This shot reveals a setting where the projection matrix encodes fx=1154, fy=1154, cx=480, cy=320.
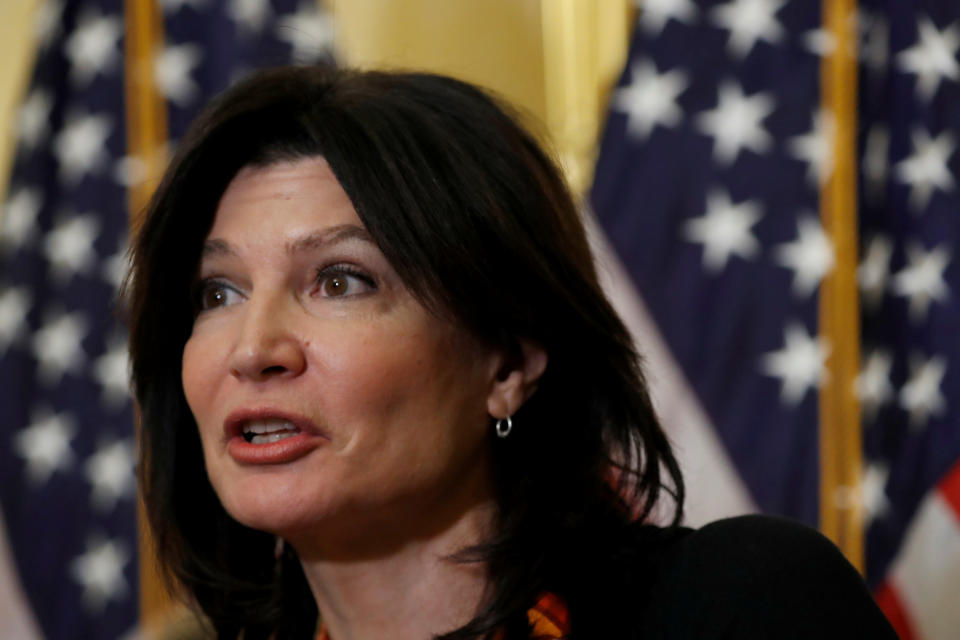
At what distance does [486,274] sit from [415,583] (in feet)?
1.33

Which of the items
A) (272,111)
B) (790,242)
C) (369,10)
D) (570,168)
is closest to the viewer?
(272,111)

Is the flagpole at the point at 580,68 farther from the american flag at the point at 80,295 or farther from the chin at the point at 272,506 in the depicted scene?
the chin at the point at 272,506

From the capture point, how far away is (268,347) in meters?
1.32

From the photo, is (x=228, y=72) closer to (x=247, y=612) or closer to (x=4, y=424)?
(x=4, y=424)

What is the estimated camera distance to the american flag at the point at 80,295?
3.11 metres

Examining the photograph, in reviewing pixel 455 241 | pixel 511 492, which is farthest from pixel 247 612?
pixel 455 241

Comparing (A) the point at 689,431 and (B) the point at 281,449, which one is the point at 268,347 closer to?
(B) the point at 281,449

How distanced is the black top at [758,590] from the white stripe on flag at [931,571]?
1.19 metres

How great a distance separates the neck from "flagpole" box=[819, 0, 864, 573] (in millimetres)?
1260

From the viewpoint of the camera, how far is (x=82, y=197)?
3.20 meters

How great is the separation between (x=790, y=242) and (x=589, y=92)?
0.60 meters

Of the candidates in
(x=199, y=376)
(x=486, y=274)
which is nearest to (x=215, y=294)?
(x=199, y=376)

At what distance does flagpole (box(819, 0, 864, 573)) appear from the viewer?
2.46m

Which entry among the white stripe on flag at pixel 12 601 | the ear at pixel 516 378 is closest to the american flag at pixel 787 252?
the ear at pixel 516 378
